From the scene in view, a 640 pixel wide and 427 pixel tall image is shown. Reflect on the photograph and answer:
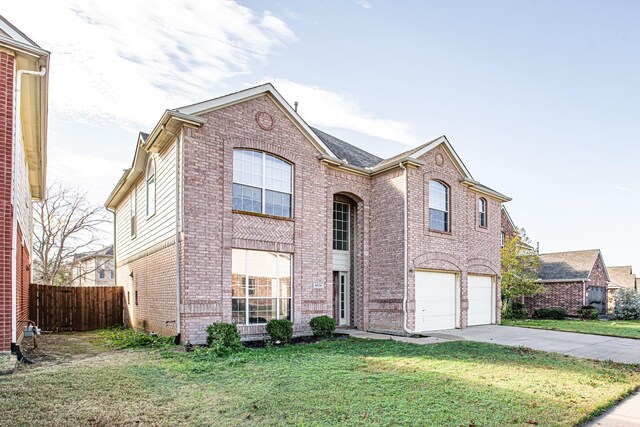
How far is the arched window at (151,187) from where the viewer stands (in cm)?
1380

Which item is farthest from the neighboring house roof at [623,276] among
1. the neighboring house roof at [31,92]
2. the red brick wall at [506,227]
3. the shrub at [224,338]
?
the neighboring house roof at [31,92]

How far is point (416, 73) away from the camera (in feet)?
42.2

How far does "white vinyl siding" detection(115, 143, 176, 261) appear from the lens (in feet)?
38.9

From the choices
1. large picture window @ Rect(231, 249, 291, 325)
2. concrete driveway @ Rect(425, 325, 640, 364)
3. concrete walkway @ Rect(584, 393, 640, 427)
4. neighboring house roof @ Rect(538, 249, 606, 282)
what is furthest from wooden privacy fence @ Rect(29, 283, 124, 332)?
neighboring house roof @ Rect(538, 249, 606, 282)

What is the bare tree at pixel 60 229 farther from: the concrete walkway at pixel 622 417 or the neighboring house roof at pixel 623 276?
the neighboring house roof at pixel 623 276

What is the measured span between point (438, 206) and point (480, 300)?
211 inches

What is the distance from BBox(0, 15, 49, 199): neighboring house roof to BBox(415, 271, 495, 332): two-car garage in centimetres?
1291

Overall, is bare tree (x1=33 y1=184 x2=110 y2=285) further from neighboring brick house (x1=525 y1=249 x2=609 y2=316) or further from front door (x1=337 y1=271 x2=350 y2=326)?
neighboring brick house (x1=525 y1=249 x2=609 y2=316)

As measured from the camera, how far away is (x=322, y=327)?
1256cm

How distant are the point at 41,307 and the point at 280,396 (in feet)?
52.9

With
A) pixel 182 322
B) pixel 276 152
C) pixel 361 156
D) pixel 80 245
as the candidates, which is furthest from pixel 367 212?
pixel 80 245

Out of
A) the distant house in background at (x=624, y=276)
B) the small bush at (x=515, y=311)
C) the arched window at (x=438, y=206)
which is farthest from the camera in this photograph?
the distant house in background at (x=624, y=276)

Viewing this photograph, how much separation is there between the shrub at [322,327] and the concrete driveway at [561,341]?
12.8 ft

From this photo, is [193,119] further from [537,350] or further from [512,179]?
[512,179]
